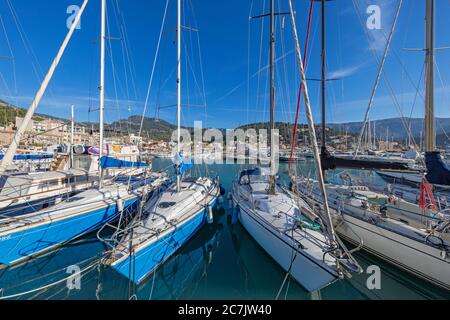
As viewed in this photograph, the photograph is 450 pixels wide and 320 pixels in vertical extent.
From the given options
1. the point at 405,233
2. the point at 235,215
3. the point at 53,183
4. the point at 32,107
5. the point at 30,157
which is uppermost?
the point at 32,107

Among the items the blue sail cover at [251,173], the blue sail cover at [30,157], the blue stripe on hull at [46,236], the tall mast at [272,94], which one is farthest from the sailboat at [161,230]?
the blue sail cover at [30,157]

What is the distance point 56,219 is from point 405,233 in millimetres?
10736

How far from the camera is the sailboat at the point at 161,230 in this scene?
4684 millimetres

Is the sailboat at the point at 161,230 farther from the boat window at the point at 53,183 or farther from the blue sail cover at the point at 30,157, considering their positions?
the blue sail cover at the point at 30,157

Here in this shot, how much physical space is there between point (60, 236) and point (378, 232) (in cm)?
1038

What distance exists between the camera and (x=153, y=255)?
17.5 feet

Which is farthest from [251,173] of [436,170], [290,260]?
[436,170]

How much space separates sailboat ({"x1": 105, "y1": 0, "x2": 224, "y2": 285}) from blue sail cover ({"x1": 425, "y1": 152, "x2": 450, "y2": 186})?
269 inches

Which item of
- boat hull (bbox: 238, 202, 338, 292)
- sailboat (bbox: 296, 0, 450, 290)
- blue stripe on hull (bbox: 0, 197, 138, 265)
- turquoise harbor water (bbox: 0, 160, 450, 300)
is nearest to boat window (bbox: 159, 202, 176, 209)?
turquoise harbor water (bbox: 0, 160, 450, 300)

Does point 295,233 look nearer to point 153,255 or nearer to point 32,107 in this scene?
point 153,255
